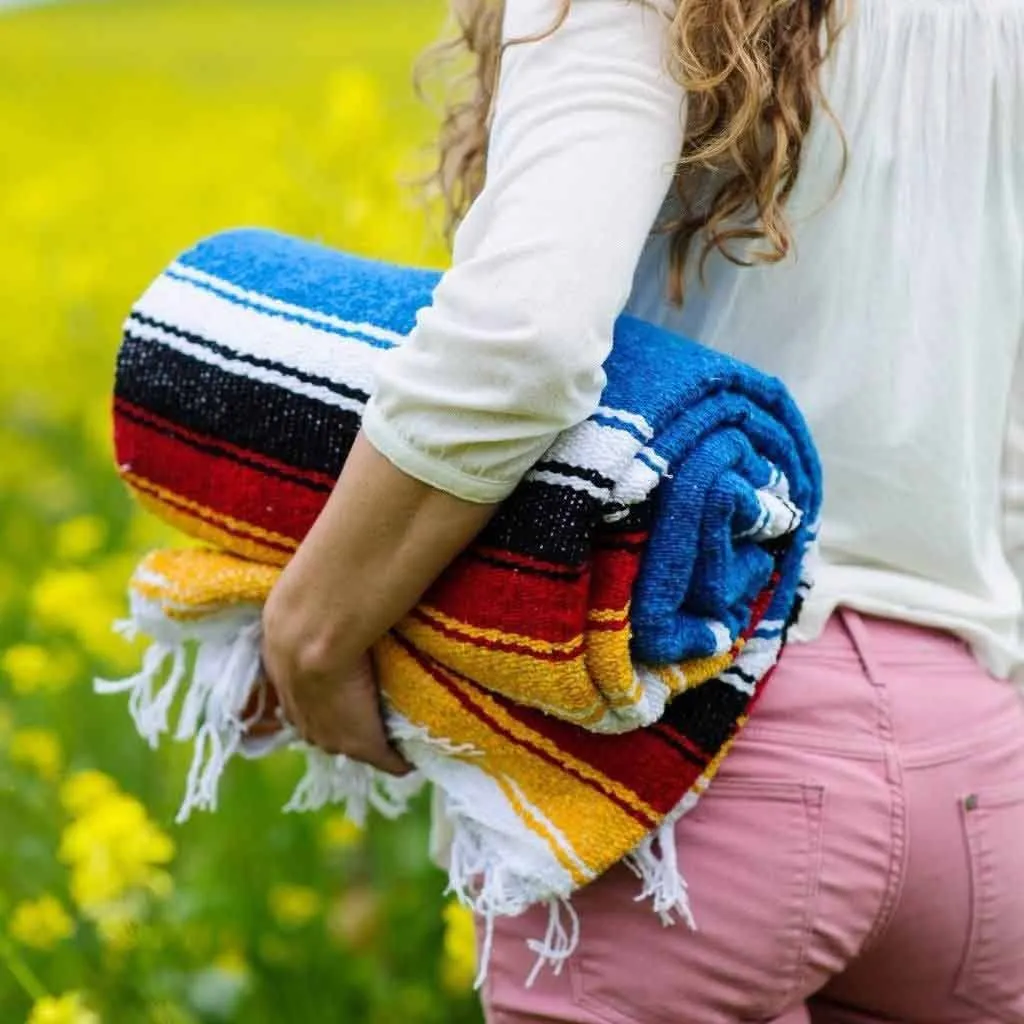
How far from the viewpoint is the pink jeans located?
1.07 m

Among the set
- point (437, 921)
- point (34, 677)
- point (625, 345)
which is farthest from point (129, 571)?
point (625, 345)

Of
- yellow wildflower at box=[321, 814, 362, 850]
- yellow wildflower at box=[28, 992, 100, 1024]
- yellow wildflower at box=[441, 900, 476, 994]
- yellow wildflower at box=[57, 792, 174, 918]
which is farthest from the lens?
yellow wildflower at box=[321, 814, 362, 850]

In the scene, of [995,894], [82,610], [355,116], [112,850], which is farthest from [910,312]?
[355,116]

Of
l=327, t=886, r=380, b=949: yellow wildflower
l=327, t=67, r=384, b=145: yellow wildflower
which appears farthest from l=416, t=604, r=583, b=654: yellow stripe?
l=327, t=67, r=384, b=145: yellow wildflower

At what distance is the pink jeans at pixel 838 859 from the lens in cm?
107

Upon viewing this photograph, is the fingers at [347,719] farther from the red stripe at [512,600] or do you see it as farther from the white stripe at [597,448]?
the white stripe at [597,448]

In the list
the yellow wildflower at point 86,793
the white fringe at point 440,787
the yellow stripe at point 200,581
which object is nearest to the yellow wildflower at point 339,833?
the yellow wildflower at point 86,793

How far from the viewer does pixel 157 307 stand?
1.19 meters

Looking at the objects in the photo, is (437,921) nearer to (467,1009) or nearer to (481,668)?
(467,1009)

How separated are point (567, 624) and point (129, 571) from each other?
7.28 ft

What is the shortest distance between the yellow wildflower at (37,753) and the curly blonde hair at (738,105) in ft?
4.59

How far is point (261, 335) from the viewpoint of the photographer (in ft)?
3.71

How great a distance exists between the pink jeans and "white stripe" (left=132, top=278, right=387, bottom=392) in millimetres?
349

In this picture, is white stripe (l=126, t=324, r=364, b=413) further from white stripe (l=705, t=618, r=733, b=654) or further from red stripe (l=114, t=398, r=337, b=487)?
white stripe (l=705, t=618, r=733, b=654)
